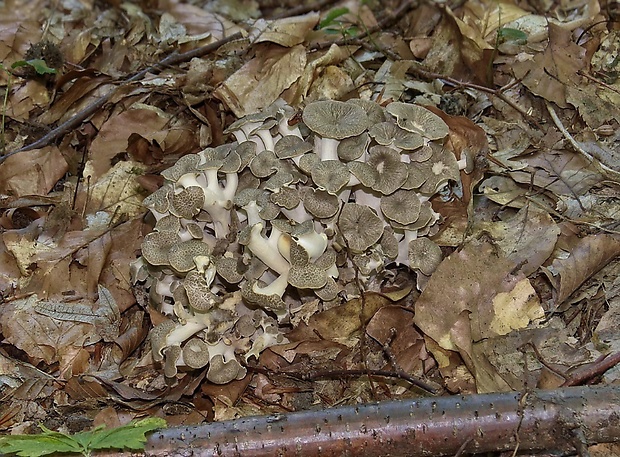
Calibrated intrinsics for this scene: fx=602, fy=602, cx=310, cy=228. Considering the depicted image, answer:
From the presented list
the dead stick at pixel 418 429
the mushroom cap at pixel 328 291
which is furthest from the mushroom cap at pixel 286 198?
the dead stick at pixel 418 429

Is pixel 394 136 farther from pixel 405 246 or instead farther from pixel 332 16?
pixel 332 16

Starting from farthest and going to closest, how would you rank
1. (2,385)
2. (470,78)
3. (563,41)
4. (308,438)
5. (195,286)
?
1. (470,78)
2. (563,41)
3. (2,385)
4. (195,286)
5. (308,438)

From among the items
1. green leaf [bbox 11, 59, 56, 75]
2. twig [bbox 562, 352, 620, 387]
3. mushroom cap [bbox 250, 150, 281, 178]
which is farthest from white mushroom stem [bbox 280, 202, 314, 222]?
green leaf [bbox 11, 59, 56, 75]

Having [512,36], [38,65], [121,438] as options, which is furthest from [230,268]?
[512,36]

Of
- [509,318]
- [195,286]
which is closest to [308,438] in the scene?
[195,286]

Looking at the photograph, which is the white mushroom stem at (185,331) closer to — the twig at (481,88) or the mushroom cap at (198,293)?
the mushroom cap at (198,293)

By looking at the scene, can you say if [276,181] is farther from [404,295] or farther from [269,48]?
[269,48]

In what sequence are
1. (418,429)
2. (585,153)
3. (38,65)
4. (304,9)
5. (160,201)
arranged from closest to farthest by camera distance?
(418,429) → (160,201) → (585,153) → (38,65) → (304,9)
